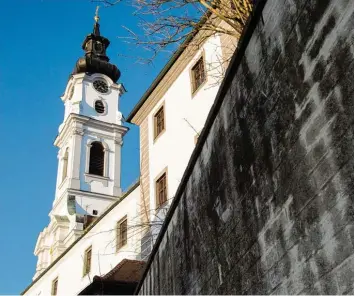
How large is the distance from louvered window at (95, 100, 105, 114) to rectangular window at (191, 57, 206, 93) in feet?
92.1

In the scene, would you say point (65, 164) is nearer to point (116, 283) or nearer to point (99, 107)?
point (99, 107)

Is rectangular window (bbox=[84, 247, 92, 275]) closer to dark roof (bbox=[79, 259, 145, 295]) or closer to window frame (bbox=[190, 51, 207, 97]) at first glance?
dark roof (bbox=[79, 259, 145, 295])

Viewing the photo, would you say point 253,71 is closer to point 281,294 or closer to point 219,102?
point 219,102

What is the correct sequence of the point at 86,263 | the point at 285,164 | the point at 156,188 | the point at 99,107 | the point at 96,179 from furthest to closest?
the point at 99,107
the point at 96,179
the point at 86,263
the point at 156,188
the point at 285,164

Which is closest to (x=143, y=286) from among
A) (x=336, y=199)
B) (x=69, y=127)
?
(x=336, y=199)

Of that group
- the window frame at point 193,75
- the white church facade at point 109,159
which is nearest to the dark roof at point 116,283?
the white church facade at point 109,159

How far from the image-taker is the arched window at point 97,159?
40009mm

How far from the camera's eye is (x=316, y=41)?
3287 mm

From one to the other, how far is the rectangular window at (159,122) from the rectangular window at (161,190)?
5.91 feet

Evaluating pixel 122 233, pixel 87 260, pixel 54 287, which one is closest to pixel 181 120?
pixel 122 233

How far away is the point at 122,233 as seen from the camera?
2084cm

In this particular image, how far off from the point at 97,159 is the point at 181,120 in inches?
1007

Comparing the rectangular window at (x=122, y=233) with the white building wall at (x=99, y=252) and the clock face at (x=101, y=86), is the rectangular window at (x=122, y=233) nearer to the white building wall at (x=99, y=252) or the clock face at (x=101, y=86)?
the white building wall at (x=99, y=252)

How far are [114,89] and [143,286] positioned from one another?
123 ft
